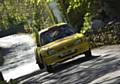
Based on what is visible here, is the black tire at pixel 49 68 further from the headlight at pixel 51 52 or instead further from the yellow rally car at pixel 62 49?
the headlight at pixel 51 52

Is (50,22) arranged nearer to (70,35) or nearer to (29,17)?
(29,17)

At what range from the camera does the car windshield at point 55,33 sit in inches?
656

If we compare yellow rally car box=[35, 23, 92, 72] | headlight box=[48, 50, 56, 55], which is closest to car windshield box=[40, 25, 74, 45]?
yellow rally car box=[35, 23, 92, 72]

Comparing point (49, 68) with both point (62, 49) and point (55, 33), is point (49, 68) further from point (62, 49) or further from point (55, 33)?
point (55, 33)

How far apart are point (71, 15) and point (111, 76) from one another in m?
18.5

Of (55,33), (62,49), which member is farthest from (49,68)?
(55,33)

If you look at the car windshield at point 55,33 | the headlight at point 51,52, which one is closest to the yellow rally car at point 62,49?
the headlight at point 51,52

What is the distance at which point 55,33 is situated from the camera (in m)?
16.9

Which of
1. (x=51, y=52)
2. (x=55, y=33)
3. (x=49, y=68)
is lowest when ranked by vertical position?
(x=49, y=68)

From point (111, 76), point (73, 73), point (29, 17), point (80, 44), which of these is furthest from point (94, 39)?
point (29, 17)

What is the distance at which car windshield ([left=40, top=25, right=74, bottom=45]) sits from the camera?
1667 cm

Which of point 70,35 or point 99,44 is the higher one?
point 70,35

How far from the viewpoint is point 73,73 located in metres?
13.3

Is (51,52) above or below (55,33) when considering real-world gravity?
below
